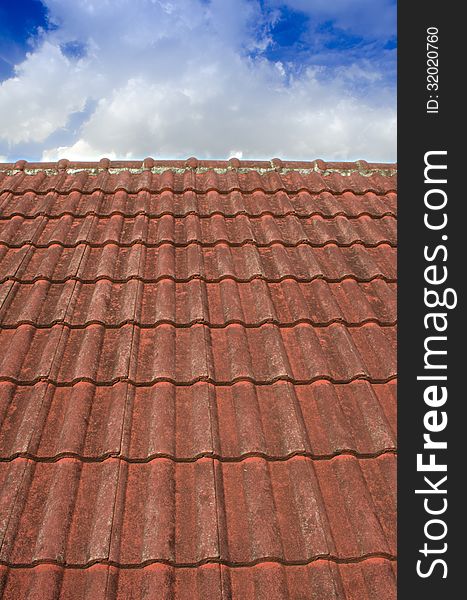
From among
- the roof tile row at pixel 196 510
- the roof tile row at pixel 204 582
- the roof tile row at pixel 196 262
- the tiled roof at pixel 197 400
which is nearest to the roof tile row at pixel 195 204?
the tiled roof at pixel 197 400

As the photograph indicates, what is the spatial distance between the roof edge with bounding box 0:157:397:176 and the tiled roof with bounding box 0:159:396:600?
2.90 ft

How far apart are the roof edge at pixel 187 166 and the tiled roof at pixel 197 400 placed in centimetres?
88

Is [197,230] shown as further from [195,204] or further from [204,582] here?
[204,582]

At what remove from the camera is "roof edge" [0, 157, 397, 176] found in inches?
199

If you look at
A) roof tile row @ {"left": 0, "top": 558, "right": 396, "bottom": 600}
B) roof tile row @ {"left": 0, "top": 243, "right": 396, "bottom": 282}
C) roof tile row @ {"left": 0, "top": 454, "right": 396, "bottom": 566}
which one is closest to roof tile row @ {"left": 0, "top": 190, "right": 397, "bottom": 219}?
roof tile row @ {"left": 0, "top": 243, "right": 396, "bottom": 282}

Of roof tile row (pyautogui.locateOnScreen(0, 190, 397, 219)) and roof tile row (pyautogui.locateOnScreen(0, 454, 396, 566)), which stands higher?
roof tile row (pyautogui.locateOnScreen(0, 190, 397, 219))

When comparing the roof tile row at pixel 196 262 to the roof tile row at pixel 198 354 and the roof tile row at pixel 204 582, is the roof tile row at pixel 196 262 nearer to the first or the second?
the roof tile row at pixel 198 354

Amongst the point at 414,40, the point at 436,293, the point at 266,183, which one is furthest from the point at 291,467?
the point at 266,183

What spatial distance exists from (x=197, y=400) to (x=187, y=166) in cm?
327

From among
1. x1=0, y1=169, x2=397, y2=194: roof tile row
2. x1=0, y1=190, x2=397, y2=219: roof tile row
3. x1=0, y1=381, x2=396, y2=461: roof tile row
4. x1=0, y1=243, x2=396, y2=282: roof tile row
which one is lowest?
x1=0, y1=381, x2=396, y2=461: roof tile row

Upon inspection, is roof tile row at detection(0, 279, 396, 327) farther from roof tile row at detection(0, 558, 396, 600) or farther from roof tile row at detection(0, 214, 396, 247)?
roof tile row at detection(0, 558, 396, 600)

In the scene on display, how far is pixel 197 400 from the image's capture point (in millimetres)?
2443

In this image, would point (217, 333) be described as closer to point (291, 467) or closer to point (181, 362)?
point (181, 362)

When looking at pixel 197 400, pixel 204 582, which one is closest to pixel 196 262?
pixel 197 400
